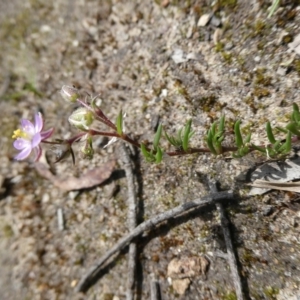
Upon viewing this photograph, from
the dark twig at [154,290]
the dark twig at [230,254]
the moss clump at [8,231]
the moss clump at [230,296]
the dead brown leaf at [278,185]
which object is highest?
the dead brown leaf at [278,185]

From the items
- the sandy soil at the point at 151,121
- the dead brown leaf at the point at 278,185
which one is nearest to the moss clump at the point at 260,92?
the sandy soil at the point at 151,121

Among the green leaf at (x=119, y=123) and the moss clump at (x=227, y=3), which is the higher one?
the moss clump at (x=227, y=3)

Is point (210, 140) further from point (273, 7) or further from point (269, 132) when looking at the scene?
point (273, 7)

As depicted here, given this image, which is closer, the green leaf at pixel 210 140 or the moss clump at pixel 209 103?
the green leaf at pixel 210 140

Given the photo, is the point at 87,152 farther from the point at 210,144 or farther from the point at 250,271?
the point at 250,271

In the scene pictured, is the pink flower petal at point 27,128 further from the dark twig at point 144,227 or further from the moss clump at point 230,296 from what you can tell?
the moss clump at point 230,296

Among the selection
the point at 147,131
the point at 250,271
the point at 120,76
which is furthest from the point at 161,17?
the point at 250,271

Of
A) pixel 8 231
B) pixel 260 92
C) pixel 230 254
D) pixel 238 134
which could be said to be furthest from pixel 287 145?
pixel 8 231
